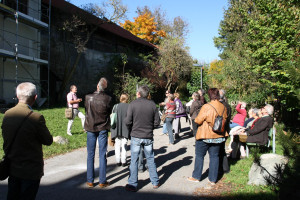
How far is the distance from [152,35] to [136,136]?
4066cm

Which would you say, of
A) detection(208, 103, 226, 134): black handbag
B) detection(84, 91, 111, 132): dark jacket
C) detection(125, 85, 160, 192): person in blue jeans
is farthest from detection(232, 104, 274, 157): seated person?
detection(84, 91, 111, 132): dark jacket

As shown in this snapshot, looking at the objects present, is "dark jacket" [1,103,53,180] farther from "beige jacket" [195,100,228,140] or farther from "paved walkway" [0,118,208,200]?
"beige jacket" [195,100,228,140]

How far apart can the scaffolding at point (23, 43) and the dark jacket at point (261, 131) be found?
14093mm

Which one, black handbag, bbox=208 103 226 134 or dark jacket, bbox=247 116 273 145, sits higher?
black handbag, bbox=208 103 226 134

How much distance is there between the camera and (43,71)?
22047 mm

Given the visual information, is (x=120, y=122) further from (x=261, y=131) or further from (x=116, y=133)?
(x=261, y=131)

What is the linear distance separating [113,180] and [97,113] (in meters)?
1.49

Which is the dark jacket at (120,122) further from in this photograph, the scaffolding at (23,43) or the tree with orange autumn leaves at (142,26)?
the tree with orange autumn leaves at (142,26)

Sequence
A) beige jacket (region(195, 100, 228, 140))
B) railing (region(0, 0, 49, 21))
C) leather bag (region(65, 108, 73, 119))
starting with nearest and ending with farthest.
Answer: beige jacket (region(195, 100, 228, 140)), leather bag (region(65, 108, 73, 119)), railing (region(0, 0, 49, 21))

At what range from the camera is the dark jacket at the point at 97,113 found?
489 centimetres

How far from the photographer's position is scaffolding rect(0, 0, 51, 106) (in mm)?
16688

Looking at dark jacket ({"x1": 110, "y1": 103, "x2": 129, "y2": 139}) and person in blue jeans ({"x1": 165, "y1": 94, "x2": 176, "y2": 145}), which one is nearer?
dark jacket ({"x1": 110, "y1": 103, "x2": 129, "y2": 139})

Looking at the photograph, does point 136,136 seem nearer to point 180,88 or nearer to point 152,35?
point 180,88

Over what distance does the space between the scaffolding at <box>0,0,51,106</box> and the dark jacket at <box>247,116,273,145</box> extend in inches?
555
